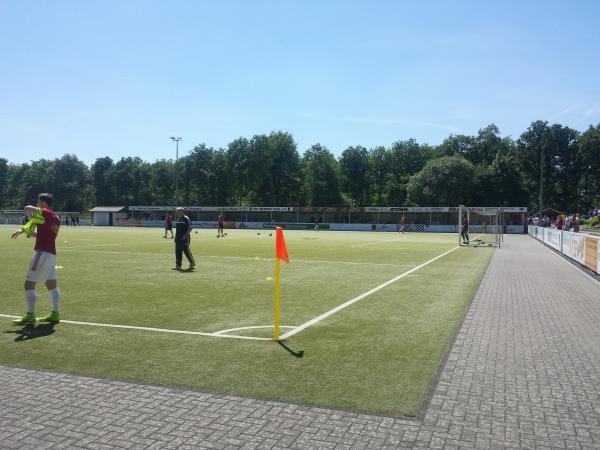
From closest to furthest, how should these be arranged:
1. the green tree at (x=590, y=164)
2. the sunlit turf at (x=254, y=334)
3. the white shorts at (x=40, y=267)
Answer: the sunlit turf at (x=254, y=334) < the white shorts at (x=40, y=267) < the green tree at (x=590, y=164)

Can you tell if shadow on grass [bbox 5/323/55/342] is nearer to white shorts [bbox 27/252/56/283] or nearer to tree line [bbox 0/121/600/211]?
white shorts [bbox 27/252/56/283]

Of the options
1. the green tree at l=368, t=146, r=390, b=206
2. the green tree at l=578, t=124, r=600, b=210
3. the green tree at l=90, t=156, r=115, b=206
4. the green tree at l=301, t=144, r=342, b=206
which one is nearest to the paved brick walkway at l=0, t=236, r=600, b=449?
the green tree at l=578, t=124, r=600, b=210

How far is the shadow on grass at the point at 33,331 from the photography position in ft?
22.8

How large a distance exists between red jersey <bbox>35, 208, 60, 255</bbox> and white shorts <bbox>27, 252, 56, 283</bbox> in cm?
10

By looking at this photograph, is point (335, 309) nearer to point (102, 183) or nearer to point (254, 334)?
point (254, 334)

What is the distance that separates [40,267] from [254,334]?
356 cm

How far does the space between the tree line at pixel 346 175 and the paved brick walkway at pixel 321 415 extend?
211 ft

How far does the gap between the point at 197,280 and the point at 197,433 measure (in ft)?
31.2

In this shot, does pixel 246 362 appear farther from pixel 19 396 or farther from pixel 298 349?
pixel 19 396

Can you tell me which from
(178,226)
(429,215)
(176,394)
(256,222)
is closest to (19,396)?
(176,394)

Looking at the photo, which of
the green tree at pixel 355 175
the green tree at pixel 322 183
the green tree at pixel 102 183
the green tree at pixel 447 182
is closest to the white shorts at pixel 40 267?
the green tree at pixel 447 182

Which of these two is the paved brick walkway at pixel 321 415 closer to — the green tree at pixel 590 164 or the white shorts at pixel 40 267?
the white shorts at pixel 40 267

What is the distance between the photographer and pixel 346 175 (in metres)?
102

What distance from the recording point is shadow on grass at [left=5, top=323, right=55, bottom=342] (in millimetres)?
6941
